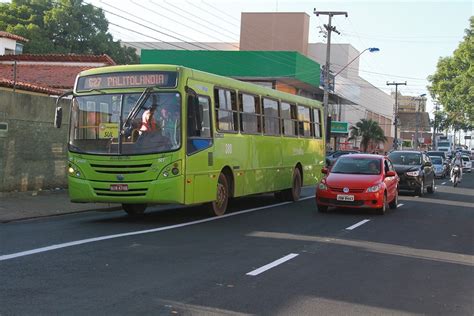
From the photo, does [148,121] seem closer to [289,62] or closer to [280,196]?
[280,196]

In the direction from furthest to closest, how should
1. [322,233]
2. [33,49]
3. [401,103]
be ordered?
[401,103] < [33,49] < [322,233]

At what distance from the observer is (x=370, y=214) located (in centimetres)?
1595

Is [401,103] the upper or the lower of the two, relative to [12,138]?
upper

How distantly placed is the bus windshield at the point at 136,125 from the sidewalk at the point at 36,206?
228 centimetres

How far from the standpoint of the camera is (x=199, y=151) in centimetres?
1262

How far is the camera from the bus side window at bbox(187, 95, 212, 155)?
12219 millimetres

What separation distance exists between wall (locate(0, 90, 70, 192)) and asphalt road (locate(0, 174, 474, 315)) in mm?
3228

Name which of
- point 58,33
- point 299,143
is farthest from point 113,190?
point 58,33

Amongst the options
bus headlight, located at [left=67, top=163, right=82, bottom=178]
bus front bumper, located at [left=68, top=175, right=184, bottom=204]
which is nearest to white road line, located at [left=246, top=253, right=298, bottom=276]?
bus front bumper, located at [left=68, top=175, right=184, bottom=204]

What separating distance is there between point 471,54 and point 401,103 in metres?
98.6

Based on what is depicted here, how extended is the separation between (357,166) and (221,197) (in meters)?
4.63

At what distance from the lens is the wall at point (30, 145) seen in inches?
621

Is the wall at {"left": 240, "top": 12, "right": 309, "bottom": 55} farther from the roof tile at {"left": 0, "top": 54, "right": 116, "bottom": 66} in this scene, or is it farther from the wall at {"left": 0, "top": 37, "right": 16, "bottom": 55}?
the roof tile at {"left": 0, "top": 54, "right": 116, "bottom": 66}

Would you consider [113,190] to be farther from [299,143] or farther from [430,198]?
[430,198]
